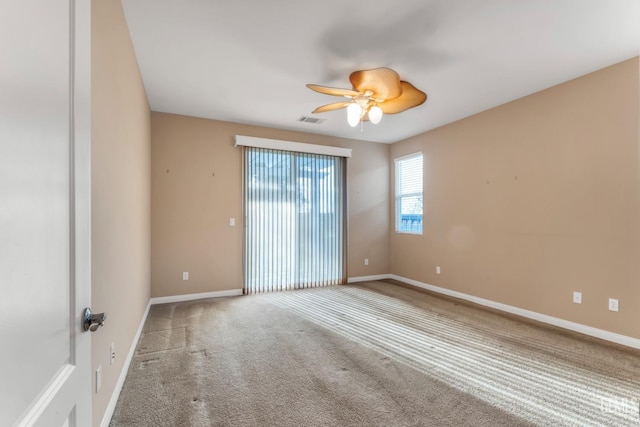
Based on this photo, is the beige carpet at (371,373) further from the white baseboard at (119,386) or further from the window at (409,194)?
the window at (409,194)

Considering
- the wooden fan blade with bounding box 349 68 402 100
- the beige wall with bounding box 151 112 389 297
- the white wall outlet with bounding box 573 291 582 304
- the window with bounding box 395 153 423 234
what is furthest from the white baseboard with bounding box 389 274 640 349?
the beige wall with bounding box 151 112 389 297

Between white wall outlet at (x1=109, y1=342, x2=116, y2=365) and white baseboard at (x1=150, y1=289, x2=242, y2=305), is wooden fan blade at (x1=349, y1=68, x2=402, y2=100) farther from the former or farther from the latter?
Answer: white baseboard at (x1=150, y1=289, x2=242, y2=305)

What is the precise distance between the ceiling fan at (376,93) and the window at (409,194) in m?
2.44

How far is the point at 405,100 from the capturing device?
2.95 m

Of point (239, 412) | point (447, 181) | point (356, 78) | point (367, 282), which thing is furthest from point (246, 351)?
point (447, 181)

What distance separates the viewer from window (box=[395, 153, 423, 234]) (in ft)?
17.5

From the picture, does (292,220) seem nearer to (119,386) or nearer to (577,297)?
(119,386)

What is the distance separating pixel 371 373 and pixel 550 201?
2.82m

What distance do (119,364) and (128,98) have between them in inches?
79.7

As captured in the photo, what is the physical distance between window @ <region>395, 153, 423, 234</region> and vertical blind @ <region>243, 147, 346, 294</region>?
115 cm

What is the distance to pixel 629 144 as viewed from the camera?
282 centimetres

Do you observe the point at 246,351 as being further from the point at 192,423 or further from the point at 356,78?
the point at 356,78

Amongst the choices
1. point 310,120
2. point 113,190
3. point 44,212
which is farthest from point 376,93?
point 44,212

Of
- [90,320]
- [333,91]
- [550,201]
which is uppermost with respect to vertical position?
[333,91]
